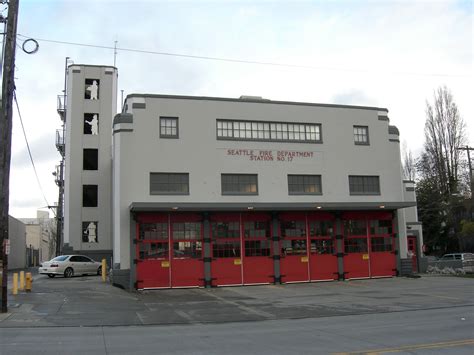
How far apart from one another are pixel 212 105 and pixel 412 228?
16021 mm

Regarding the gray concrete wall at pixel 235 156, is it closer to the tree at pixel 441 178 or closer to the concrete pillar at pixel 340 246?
the concrete pillar at pixel 340 246

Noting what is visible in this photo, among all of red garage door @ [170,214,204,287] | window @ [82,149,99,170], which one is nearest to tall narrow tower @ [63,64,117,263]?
window @ [82,149,99,170]

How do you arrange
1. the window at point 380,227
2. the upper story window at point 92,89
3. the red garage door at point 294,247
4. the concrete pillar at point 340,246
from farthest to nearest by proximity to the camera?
the upper story window at point 92,89
the window at point 380,227
the concrete pillar at point 340,246
the red garage door at point 294,247

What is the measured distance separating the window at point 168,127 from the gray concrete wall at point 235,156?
0.22 metres

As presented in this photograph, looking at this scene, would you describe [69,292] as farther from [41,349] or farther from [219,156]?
[41,349]

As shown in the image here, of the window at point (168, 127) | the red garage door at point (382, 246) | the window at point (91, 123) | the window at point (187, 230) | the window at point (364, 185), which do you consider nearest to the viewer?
the window at point (187, 230)

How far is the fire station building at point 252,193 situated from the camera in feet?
75.4

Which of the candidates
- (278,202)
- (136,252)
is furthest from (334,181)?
(136,252)

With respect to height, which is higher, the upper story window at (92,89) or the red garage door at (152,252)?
the upper story window at (92,89)

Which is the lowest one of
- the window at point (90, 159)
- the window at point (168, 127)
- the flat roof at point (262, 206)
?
the flat roof at point (262, 206)

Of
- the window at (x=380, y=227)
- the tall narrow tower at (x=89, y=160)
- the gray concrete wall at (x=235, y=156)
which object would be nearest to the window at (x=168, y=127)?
the gray concrete wall at (x=235, y=156)

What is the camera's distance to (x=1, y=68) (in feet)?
56.0

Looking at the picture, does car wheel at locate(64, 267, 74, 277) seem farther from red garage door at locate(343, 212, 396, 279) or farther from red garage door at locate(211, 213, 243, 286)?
red garage door at locate(343, 212, 396, 279)

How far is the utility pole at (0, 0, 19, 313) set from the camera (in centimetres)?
1591
